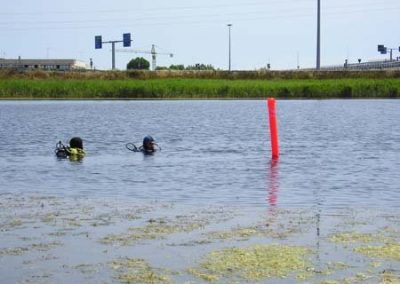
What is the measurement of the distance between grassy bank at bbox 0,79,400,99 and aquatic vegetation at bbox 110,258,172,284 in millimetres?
64498

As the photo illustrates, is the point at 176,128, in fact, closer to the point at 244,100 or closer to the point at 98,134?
the point at 98,134

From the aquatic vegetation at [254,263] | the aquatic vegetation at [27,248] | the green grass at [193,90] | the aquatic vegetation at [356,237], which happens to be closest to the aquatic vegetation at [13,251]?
the aquatic vegetation at [27,248]

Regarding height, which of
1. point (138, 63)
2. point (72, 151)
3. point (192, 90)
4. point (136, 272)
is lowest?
point (136, 272)

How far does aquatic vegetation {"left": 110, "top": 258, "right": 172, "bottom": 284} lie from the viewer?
8680mm

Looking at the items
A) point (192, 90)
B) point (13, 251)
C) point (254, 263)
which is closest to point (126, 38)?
point (192, 90)

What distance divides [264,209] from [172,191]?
9.90 ft

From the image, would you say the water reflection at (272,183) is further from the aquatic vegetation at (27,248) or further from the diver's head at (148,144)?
the aquatic vegetation at (27,248)

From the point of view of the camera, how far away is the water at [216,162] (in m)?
15.8

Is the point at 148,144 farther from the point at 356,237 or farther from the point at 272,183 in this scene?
the point at 356,237

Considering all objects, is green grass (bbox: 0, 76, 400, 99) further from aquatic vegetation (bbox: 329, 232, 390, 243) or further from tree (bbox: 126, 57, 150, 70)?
tree (bbox: 126, 57, 150, 70)

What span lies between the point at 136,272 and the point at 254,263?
4.39 feet

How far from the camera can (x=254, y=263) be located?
9320 mm

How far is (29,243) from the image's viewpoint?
420 inches

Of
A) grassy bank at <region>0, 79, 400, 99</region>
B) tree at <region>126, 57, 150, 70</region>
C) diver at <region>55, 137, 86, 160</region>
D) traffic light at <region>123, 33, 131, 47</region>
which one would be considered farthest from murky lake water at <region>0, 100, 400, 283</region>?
tree at <region>126, 57, 150, 70</region>
